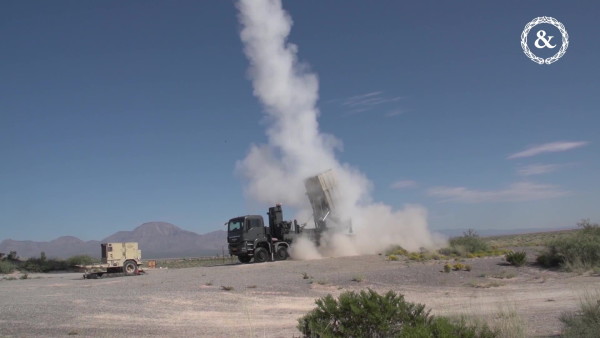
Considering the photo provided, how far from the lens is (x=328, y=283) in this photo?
2203 centimetres

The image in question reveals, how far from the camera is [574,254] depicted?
2431cm

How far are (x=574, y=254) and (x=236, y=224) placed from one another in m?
20.1

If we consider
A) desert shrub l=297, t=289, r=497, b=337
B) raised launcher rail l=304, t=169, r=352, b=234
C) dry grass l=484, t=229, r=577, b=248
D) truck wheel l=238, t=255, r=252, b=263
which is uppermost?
raised launcher rail l=304, t=169, r=352, b=234

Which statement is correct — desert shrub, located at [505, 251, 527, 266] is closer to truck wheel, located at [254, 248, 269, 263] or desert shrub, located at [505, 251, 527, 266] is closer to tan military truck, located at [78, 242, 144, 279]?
truck wheel, located at [254, 248, 269, 263]

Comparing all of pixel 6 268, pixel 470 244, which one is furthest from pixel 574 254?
pixel 6 268

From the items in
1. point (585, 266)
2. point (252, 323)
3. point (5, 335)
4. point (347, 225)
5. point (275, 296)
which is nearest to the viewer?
point (5, 335)

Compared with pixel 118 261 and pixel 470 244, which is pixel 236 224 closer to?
pixel 118 261

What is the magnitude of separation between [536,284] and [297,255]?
17.5 m

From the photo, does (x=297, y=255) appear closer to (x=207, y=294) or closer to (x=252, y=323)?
(x=207, y=294)

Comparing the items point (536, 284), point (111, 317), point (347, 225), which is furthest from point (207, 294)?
point (347, 225)

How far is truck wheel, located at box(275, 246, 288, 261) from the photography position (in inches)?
1414

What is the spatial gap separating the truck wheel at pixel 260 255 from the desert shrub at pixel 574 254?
54.5ft

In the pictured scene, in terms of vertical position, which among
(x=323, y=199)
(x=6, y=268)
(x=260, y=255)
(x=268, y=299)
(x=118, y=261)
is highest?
(x=323, y=199)

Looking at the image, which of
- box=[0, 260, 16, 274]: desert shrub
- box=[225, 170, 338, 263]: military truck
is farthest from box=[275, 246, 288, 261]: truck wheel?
box=[0, 260, 16, 274]: desert shrub
